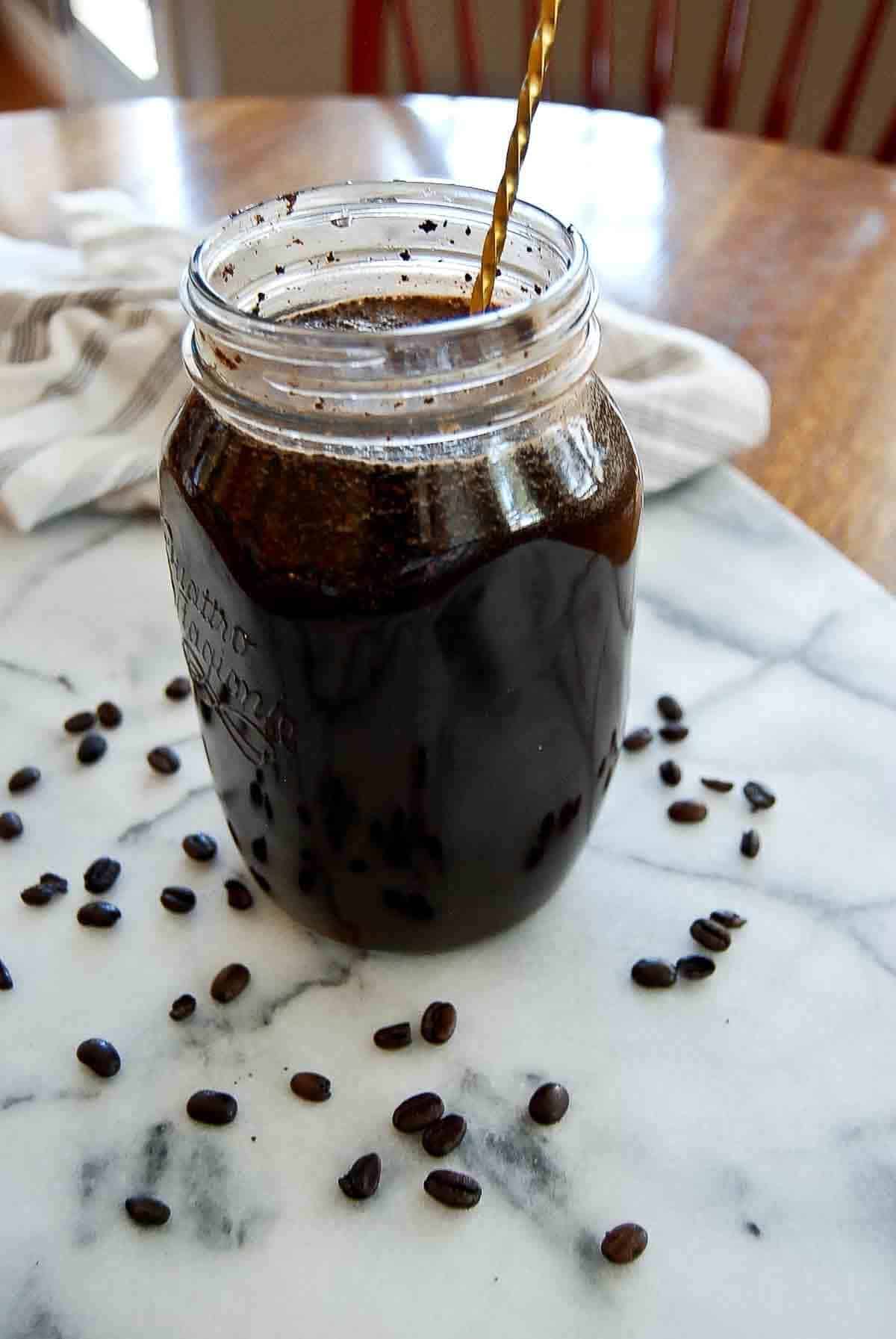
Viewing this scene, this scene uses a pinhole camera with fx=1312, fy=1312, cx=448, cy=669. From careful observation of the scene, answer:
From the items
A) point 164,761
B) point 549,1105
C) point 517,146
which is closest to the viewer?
point 517,146

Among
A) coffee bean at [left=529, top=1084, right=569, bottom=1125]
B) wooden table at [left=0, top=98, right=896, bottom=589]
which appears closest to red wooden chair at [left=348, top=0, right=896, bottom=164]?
wooden table at [left=0, top=98, right=896, bottom=589]

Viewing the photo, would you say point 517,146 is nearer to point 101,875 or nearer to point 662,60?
point 101,875

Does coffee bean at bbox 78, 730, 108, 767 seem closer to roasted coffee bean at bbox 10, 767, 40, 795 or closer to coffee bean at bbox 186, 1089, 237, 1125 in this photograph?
roasted coffee bean at bbox 10, 767, 40, 795

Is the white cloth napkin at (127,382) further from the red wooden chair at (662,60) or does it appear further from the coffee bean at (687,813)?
the red wooden chair at (662,60)

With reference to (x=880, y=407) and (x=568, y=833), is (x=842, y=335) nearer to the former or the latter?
(x=880, y=407)

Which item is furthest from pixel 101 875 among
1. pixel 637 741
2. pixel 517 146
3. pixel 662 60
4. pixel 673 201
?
pixel 662 60

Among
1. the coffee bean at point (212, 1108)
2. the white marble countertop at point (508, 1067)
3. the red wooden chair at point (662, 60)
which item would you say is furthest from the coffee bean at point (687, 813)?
the red wooden chair at point (662, 60)

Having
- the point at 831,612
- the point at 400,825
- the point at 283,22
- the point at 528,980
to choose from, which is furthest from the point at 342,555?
the point at 283,22
